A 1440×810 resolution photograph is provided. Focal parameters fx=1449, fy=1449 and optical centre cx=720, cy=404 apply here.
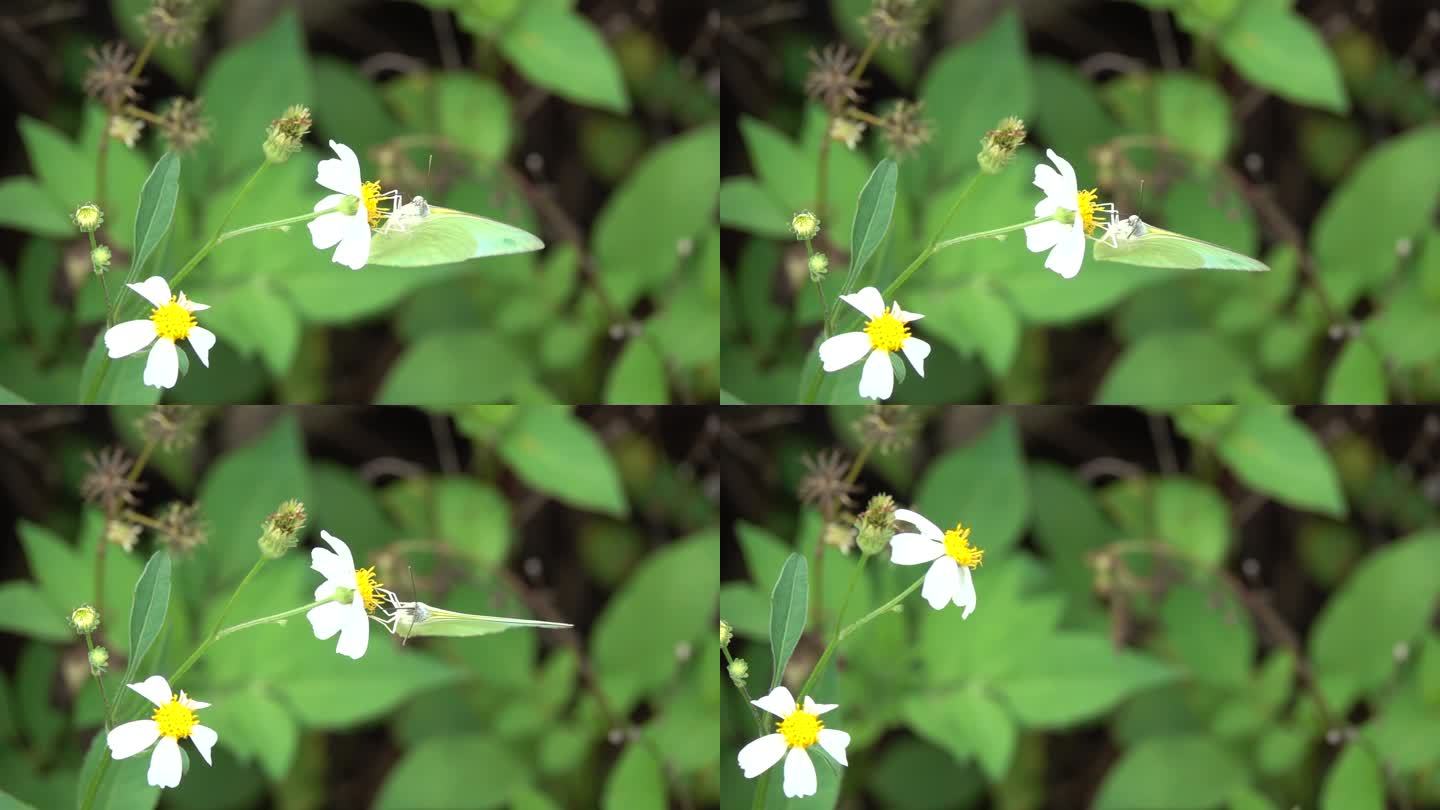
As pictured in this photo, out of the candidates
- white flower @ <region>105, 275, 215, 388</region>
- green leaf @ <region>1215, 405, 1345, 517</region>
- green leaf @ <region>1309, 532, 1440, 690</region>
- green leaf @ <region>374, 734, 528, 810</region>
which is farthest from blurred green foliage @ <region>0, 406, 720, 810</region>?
green leaf @ <region>1309, 532, 1440, 690</region>

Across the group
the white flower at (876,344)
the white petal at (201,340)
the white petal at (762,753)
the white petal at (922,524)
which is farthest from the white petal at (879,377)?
the white petal at (201,340)

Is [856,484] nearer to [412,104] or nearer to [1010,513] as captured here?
[1010,513]

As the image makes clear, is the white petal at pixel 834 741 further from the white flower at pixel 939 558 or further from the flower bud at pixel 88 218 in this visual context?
the flower bud at pixel 88 218

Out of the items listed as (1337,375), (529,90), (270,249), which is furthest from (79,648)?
(1337,375)

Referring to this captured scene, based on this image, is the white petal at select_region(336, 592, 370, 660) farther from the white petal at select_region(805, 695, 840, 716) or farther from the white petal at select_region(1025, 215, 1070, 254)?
the white petal at select_region(1025, 215, 1070, 254)

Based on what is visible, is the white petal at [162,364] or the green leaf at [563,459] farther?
the green leaf at [563,459]
